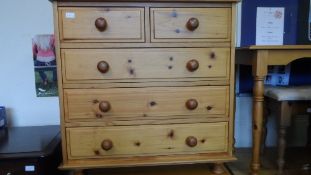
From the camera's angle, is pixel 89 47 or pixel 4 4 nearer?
pixel 89 47

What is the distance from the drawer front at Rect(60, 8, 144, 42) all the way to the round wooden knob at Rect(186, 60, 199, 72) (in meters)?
0.22

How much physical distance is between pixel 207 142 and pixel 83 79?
Result: 0.61 meters

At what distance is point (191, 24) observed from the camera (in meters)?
1.12

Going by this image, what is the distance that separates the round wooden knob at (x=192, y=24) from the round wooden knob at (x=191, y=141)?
1.55 feet

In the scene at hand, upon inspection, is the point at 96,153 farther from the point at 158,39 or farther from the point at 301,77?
the point at 301,77

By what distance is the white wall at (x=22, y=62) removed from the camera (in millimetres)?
1628

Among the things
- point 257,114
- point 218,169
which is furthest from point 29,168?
point 257,114

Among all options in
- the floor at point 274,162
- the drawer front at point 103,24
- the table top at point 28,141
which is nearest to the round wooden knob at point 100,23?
the drawer front at point 103,24

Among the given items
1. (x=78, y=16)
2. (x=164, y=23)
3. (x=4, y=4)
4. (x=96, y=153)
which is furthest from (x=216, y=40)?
(x=4, y=4)

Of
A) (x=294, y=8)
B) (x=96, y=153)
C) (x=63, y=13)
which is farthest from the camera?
(x=294, y=8)

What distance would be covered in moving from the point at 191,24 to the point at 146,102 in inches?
14.8

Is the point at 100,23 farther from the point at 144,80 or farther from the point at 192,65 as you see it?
the point at 192,65

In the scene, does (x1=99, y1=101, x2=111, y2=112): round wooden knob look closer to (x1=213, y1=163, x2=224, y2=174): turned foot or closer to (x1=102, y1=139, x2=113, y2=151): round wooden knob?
(x1=102, y1=139, x2=113, y2=151): round wooden knob

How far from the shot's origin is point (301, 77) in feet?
6.17
